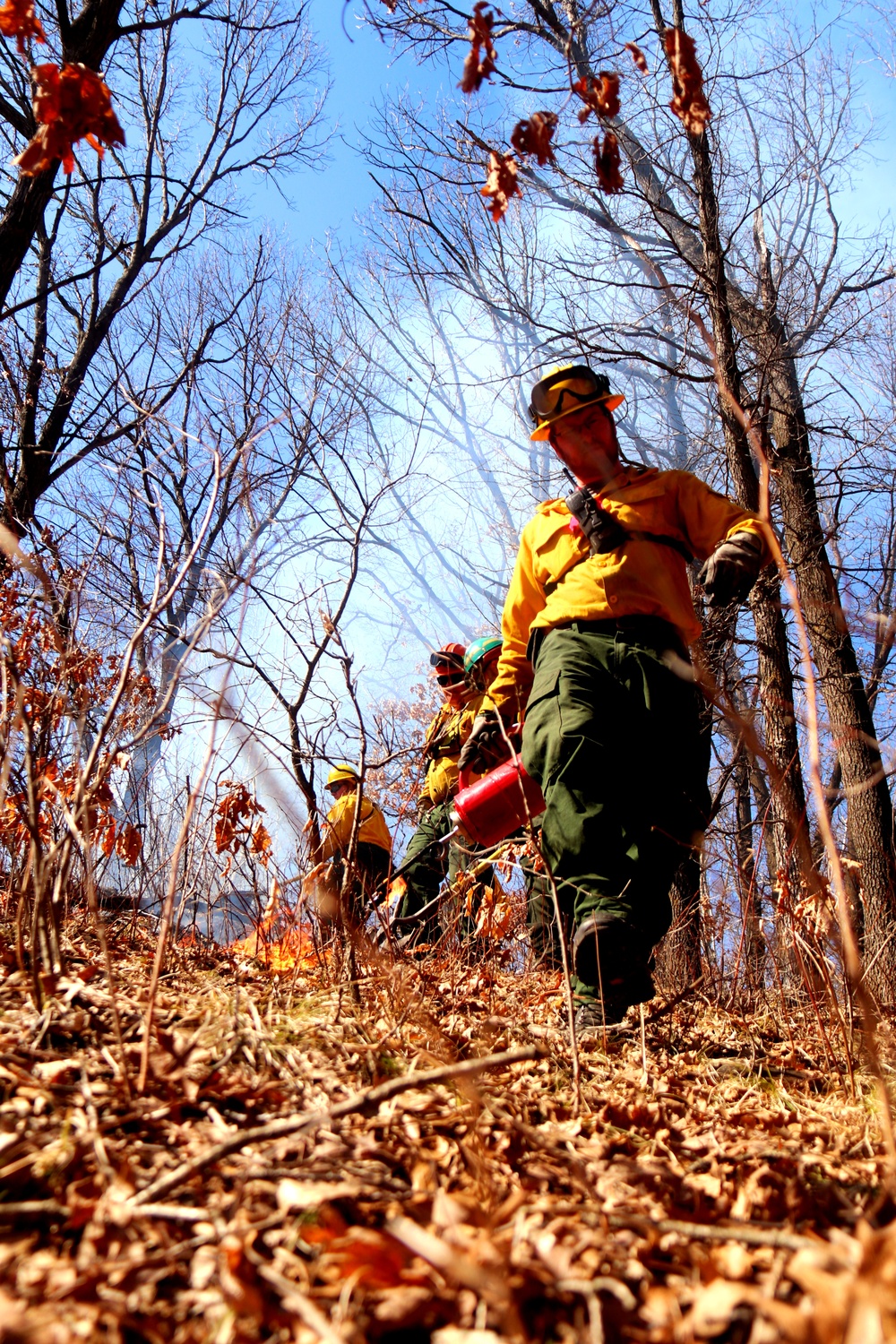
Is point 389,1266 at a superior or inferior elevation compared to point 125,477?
inferior

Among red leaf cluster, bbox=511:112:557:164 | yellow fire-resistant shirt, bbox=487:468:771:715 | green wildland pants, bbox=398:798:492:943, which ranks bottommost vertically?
green wildland pants, bbox=398:798:492:943

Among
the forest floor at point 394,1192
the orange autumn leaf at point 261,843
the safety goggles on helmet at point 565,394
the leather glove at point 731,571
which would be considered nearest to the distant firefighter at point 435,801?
the orange autumn leaf at point 261,843

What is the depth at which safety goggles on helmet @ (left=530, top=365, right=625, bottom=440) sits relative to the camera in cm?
338

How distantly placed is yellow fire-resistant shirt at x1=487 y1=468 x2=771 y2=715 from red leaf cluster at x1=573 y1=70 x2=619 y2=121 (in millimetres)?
1333

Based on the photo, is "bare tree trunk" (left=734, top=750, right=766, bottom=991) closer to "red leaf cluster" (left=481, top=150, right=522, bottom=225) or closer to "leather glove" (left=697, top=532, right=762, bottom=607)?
"leather glove" (left=697, top=532, right=762, bottom=607)

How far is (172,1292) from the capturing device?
95cm

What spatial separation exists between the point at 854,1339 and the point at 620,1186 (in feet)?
2.26

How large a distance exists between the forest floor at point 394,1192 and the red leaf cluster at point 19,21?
2.19 meters

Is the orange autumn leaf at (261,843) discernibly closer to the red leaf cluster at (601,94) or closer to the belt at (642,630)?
the belt at (642,630)

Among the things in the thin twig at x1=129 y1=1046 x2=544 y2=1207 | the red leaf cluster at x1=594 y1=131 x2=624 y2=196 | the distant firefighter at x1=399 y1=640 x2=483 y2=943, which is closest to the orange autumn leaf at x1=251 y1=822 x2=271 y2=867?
the distant firefighter at x1=399 y1=640 x2=483 y2=943

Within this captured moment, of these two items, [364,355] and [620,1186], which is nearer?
[620,1186]

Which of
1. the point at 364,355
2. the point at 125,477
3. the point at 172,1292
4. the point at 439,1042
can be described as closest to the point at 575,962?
the point at 439,1042

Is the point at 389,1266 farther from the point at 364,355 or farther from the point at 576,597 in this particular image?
the point at 364,355

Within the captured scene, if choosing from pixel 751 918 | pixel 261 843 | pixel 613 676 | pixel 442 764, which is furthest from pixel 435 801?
pixel 613 676
